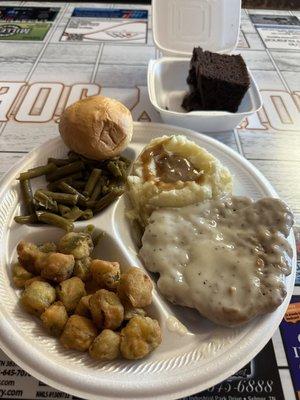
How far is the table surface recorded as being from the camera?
7.23ft

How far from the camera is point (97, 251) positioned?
162 cm

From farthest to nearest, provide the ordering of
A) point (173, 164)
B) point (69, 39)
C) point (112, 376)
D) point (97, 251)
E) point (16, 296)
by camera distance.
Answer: point (69, 39) → point (173, 164) → point (97, 251) → point (16, 296) → point (112, 376)

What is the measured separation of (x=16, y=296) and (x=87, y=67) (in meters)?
1.95

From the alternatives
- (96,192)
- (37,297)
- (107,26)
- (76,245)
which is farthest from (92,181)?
(107,26)

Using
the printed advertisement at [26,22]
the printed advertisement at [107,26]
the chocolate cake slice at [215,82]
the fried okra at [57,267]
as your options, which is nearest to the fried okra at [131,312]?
the fried okra at [57,267]

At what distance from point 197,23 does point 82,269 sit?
2.04 meters

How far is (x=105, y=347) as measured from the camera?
47.8 inches

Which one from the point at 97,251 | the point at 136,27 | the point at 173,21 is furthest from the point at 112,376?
the point at 136,27

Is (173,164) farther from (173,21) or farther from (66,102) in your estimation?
(173,21)

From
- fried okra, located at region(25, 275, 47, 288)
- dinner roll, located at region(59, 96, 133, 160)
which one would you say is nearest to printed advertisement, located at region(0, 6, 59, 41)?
dinner roll, located at region(59, 96, 133, 160)

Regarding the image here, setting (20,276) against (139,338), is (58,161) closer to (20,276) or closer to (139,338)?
(20,276)

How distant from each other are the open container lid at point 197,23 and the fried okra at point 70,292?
1935mm

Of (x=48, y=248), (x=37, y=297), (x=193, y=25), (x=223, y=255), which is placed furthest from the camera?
(x=193, y=25)

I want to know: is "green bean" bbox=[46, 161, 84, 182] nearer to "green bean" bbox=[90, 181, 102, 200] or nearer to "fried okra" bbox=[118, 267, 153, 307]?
"green bean" bbox=[90, 181, 102, 200]
